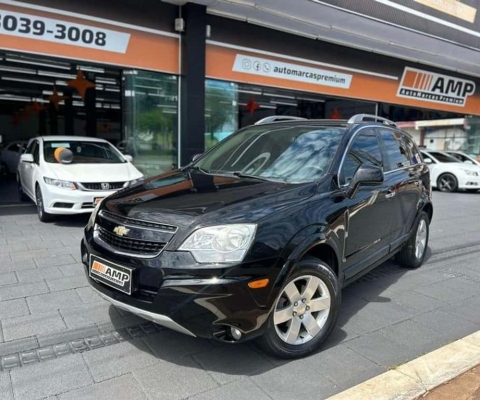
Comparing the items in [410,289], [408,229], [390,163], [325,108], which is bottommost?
[410,289]

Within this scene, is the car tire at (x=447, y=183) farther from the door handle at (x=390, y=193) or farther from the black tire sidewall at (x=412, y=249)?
the door handle at (x=390, y=193)

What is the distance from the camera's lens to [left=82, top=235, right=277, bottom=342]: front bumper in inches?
95.7

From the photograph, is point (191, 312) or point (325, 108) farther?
point (325, 108)

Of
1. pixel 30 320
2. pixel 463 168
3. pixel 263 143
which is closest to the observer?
pixel 30 320

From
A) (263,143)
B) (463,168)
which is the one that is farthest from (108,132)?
(263,143)

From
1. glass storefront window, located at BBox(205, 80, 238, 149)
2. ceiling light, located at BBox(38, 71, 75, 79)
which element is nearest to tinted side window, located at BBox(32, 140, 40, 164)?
glass storefront window, located at BBox(205, 80, 238, 149)

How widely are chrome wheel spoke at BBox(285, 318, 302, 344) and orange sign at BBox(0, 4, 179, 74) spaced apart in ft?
22.4

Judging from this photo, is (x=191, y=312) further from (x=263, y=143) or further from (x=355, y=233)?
(x=263, y=143)

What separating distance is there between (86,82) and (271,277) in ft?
44.0

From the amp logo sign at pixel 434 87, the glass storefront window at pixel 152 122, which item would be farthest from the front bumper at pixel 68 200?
the amp logo sign at pixel 434 87

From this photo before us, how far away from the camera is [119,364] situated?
277cm

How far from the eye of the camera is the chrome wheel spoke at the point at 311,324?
114 inches

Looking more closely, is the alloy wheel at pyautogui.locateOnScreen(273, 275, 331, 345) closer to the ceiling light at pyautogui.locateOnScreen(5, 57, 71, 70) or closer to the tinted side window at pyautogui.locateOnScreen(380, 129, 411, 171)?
the tinted side window at pyautogui.locateOnScreen(380, 129, 411, 171)

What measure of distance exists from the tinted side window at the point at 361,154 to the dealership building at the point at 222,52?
541cm
